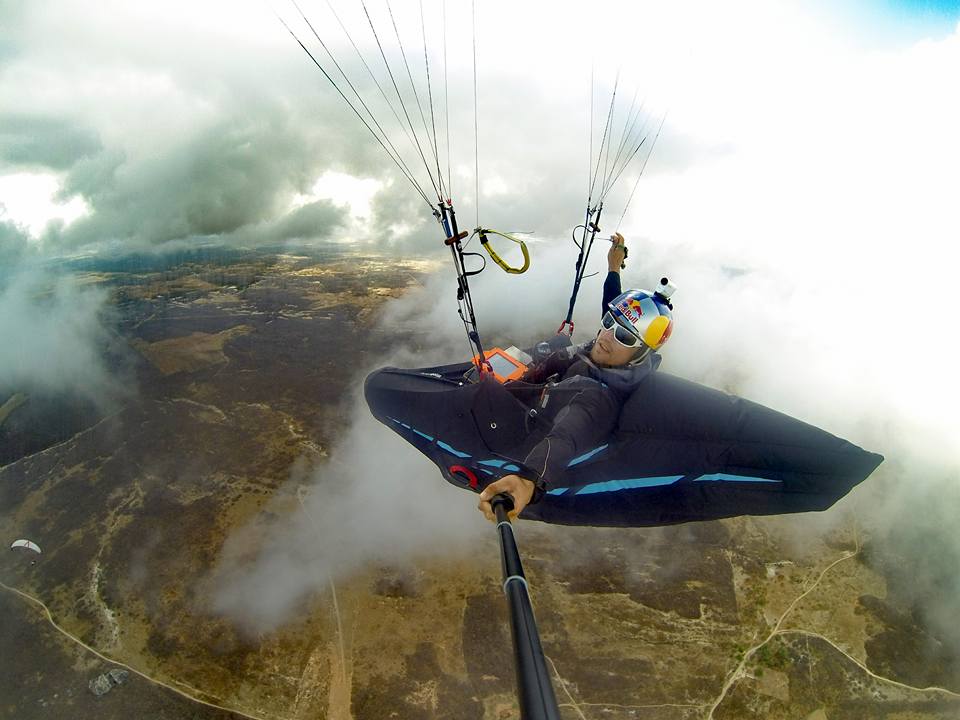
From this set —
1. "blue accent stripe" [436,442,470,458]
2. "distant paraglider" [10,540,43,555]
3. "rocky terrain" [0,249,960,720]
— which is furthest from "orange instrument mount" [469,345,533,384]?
"distant paraglider" [10,540,43,555]

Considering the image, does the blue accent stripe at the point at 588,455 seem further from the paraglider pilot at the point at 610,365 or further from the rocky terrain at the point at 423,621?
the rocky terrain at the point at 423,621

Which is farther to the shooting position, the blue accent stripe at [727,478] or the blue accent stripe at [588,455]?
the blue accent stripe at [727,478]

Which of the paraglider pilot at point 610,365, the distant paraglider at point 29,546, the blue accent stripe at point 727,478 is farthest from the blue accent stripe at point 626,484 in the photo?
the distant paraglider at point 29,546

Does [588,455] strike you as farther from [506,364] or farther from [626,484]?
[506,364]

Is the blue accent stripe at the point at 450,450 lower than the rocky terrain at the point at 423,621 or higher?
higher

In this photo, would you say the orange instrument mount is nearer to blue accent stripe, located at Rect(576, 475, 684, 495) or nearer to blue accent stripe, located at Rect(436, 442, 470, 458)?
blue accent stripe, located at Rect(436, 442, 470, 458)

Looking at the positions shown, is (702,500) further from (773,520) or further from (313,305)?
(313,305)
